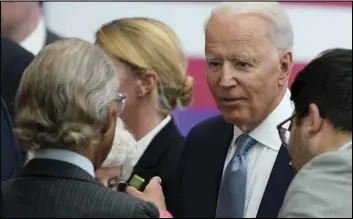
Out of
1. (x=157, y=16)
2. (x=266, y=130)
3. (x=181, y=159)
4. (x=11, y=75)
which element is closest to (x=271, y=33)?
(x=266, y=130)

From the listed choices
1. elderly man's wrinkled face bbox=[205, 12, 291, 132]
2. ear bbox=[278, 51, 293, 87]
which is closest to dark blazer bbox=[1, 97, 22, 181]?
elderly man's wrinkled face bbox=[205, 12, 291, 132]

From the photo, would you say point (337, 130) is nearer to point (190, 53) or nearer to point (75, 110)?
point (75, 110)

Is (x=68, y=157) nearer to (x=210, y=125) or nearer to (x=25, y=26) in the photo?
(x=210, y=125)

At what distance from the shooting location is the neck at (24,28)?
4.31 meters

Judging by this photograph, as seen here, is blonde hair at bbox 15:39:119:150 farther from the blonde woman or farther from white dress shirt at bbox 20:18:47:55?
white dress shirt at bbox 20:18:47:55

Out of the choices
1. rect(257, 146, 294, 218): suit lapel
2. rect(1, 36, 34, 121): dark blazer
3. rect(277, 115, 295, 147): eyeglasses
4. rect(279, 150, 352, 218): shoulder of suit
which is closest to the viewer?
rect(279, 150, 352, 218): shoulder of suit

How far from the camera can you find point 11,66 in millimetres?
3879

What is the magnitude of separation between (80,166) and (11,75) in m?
1.63

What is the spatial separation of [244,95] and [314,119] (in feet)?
2.01

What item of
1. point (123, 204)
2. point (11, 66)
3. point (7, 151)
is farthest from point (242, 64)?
point (11, 66)

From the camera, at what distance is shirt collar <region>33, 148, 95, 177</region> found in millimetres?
2295

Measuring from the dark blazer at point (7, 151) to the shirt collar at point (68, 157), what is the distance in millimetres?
1091

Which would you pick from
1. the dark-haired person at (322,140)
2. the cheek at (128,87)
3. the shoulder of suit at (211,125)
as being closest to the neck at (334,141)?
the dark-haired person at (322,140)

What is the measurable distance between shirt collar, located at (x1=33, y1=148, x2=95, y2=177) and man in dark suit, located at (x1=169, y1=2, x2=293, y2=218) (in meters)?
0.52
